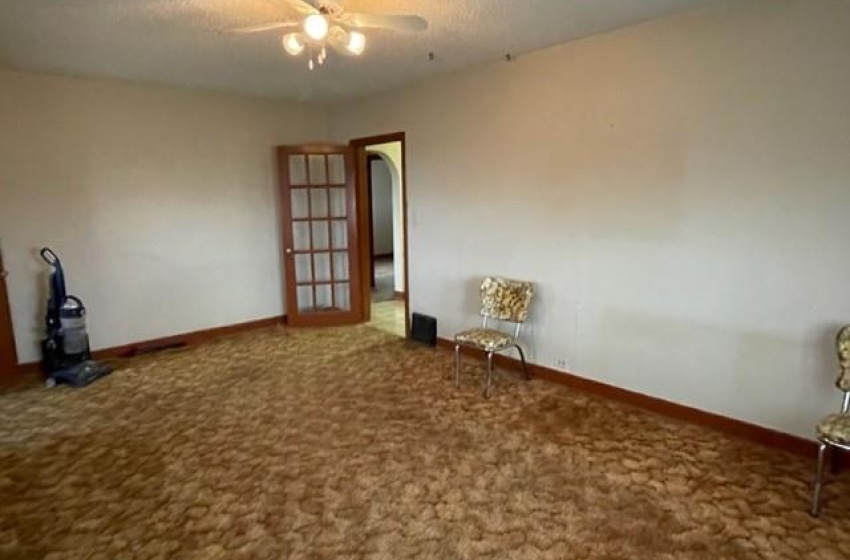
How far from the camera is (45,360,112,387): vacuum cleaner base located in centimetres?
410

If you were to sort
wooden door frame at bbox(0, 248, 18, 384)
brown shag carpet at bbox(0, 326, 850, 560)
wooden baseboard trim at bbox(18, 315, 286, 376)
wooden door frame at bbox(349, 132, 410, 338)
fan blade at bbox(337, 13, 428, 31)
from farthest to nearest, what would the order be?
1. wooden door frame at bbox(349, 132, 410, 338)
2. wooden baseboard trim at bbox(18, 315, 286, 376)
3. wooden door frame at bbox(0, 248, 18, 384)
4. fan blade at bbox(337, 13, 428, 31)
5. brown shag carpet at bbox(0, 326, 850, 560)

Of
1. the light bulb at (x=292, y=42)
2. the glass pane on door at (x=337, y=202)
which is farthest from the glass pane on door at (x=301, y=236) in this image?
the light bulb at (x=292, y=42)

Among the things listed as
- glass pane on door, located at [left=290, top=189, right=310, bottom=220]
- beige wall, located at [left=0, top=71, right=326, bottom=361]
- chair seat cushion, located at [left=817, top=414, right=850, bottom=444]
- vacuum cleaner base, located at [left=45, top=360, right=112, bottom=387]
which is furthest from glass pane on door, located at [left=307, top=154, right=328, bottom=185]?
chair seat cushion, located at [left=817, top=414, right=850, bottom=444]

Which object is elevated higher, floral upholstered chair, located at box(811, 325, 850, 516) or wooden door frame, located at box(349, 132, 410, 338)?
wooden door frame, located at box(349, 132, 410, 338)

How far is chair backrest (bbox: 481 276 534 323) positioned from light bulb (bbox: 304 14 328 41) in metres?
2.32

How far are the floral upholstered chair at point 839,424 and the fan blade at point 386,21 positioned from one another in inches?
103

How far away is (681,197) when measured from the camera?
10.5ft

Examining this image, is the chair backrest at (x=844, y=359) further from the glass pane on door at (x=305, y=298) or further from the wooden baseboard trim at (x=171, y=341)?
the wooden baseboard trim at (x=171, y=341)

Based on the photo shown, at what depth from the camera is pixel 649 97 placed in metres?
3.30

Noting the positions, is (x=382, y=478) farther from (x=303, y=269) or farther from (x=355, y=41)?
(x=303, y=269)

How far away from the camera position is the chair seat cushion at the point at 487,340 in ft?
12.3

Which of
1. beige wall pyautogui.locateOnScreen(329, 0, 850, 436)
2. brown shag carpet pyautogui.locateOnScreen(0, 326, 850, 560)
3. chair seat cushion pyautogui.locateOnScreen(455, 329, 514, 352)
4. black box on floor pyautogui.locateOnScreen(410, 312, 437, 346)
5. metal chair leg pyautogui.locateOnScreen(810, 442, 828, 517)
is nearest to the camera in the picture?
brown shag carpet pyautogui.locateOnScreen(0, 326, 850, 560)

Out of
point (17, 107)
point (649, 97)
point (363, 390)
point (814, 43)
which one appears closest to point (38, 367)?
point (17, 107)

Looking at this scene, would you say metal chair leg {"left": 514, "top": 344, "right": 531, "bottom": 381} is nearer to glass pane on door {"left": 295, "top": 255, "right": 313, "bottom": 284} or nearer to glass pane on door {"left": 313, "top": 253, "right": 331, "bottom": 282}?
glass pane on door {"left": 313, "top": 253, "right": 331, "bottom": 282}
